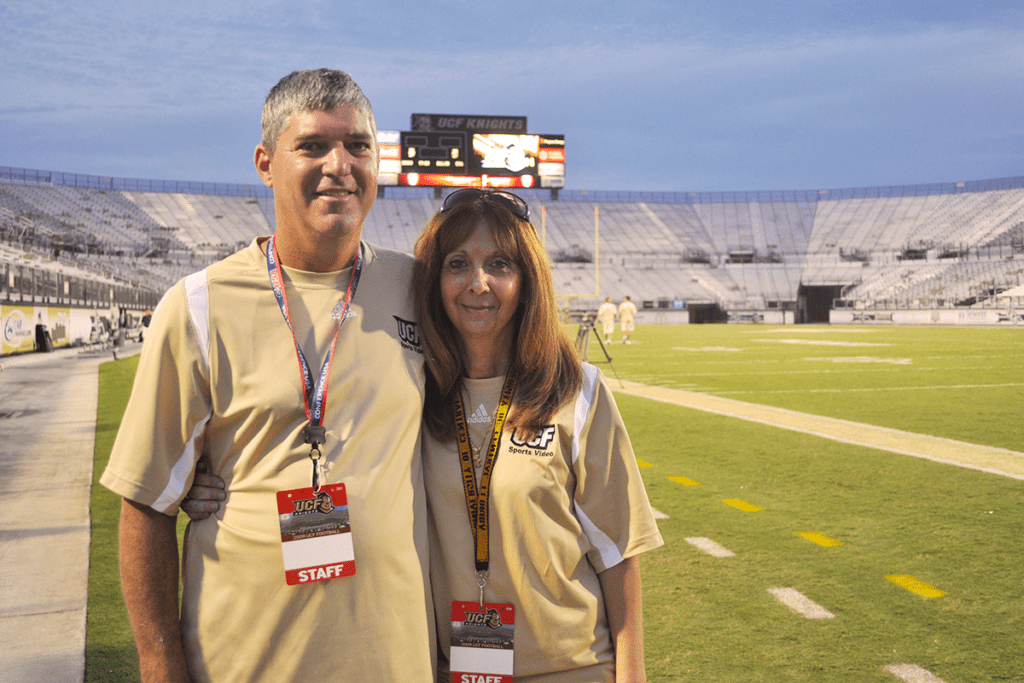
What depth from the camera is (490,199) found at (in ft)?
5.99

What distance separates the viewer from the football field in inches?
114

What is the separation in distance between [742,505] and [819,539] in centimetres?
77

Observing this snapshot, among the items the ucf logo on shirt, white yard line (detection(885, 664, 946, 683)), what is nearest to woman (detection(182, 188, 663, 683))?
the ucf logo on shirt

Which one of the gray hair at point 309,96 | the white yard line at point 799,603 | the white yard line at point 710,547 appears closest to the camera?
the gray hair at point 309,96

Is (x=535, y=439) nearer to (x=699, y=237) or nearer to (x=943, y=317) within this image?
(x=943, y=317)

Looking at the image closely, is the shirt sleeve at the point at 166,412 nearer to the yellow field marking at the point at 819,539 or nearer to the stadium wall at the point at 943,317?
the yellow field marking at the point at 819,539

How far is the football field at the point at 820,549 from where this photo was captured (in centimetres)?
289

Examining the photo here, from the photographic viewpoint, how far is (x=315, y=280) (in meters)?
1.65

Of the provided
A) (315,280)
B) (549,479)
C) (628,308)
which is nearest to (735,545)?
(549,479)

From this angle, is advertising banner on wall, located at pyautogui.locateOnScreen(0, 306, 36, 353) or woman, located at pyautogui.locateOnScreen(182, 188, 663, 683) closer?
woman, located at pyautogui.locateOnScreen(182, 188, 663, 683)

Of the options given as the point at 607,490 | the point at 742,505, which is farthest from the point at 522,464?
the point at 742,505

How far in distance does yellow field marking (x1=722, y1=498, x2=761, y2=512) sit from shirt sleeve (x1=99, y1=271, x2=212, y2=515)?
4150 mm

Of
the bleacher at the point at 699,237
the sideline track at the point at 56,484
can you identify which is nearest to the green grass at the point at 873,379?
the sideline track at the point at 56,484

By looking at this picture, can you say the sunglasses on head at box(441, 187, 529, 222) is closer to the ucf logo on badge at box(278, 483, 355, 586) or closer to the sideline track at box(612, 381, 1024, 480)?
the ucf logo on badge at box(278, 483, 355, 586)
